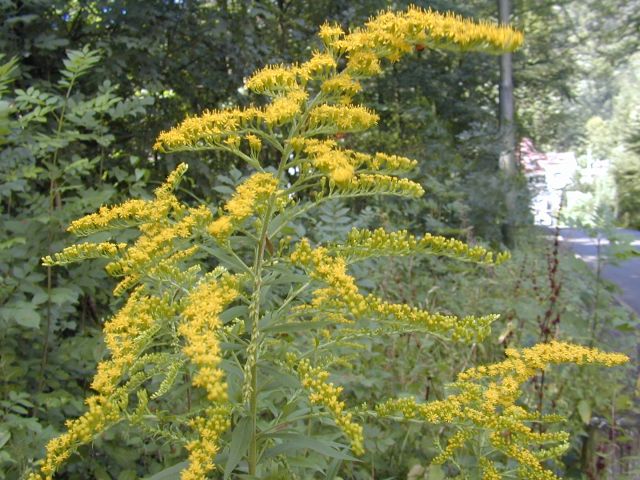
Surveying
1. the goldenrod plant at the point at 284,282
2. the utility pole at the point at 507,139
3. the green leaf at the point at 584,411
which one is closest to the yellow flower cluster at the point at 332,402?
the goldenrod plant at the point at 284,282

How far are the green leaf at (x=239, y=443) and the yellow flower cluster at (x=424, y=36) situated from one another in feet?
3.82

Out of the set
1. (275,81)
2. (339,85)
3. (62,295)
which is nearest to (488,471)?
(339,85)

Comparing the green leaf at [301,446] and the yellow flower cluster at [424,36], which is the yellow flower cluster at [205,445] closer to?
the green leaf at [301,446]

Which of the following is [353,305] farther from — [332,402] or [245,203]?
[245,203]

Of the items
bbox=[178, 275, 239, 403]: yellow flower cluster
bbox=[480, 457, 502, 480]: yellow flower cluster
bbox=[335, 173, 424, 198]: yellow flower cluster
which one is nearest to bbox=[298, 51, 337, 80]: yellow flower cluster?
bbox=[335, 173, 424, 198]: yellow flower cluster

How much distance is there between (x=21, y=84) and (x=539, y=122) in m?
20.7

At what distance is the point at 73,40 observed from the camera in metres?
4.99

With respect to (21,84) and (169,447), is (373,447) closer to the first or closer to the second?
(169,447)

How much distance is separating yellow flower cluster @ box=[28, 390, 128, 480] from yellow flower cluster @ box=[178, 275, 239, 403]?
1.06 feet

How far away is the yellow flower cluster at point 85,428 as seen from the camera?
5.27ft

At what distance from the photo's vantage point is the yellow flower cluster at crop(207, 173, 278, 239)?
5.43 feet

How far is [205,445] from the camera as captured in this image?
155cm

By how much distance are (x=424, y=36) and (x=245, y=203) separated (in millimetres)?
741

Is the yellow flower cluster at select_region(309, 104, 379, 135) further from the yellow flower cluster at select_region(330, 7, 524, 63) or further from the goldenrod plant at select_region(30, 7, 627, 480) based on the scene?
the yellow flower cluster at select_region(330, 7, 524, 63)
